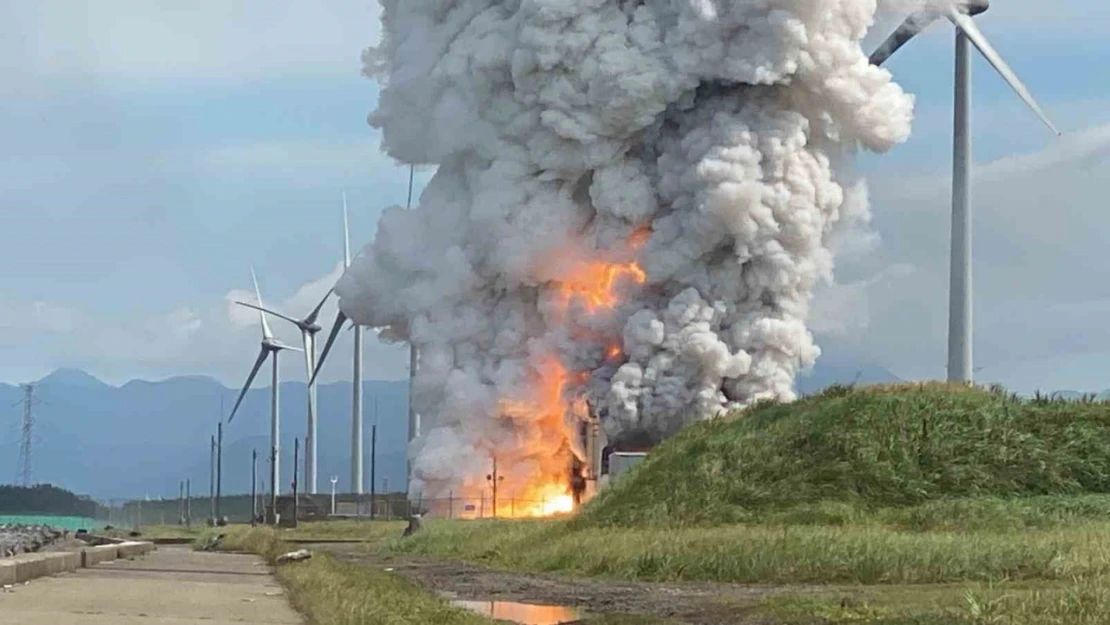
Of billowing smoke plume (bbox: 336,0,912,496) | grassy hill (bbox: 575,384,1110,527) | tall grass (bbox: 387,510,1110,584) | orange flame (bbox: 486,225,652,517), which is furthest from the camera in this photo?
orange flame (bbox: 486,225,652,517)

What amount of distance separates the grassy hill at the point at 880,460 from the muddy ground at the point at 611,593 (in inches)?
206

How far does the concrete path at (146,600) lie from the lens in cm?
1549

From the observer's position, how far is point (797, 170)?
6919cm

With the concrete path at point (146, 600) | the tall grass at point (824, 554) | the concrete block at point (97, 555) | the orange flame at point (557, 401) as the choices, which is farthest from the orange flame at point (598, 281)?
the concrete path at point (146, 600)

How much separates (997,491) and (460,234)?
41378 millimetres

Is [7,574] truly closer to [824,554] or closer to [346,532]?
[824,554]

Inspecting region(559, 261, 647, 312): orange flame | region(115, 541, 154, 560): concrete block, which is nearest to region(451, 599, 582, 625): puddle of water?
region(115, 541, 154, 560): concrete block

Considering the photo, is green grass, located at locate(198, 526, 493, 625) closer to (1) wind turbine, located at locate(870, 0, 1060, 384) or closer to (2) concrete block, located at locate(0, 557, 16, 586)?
(2) concrete block, located at locate(0, 557, 16, 586)

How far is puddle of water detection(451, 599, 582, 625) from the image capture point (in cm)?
2207

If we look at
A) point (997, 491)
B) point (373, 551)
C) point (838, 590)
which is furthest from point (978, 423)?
point (373, 551)

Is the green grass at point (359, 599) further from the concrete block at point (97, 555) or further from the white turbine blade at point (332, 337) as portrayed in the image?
the white turbine blade at point (332, 337)

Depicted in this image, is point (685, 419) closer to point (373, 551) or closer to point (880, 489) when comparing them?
point (373, 551)

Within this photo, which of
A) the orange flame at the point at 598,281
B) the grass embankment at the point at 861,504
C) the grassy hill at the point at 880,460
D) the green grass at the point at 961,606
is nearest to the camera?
the green grass at the point at 961,606

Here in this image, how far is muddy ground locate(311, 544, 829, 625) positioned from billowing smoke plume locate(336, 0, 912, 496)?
1332 inches
